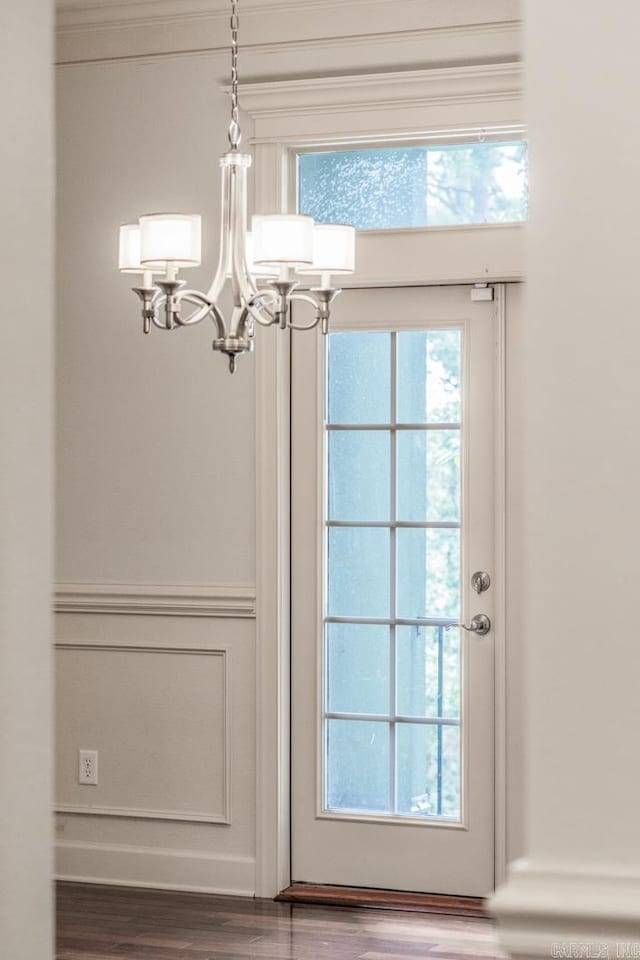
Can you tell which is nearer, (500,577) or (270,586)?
(500,577)

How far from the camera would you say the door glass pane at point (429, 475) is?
168 inches

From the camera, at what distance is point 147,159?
14.7 ft

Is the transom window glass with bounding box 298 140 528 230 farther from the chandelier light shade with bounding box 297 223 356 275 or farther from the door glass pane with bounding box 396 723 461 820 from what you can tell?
the door glass pane with bounding box 396 723 461 820

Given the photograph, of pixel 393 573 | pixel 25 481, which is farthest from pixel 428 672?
pixel 25 481

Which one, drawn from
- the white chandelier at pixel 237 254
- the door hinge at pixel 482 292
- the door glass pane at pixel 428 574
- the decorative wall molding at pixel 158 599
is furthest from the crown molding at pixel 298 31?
the decorative wall molding at pixel 158 599

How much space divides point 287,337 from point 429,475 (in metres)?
0.71

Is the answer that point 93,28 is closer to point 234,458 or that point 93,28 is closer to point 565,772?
point 234,458

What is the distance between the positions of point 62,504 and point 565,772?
147 inches

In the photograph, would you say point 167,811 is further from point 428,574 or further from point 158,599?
point 428,574

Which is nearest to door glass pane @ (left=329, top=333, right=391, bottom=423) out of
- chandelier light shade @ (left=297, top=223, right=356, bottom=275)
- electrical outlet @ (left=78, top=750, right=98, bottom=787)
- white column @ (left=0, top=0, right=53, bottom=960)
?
chandelier light shade @ (left=297, top=223, right=356, bottom=275)

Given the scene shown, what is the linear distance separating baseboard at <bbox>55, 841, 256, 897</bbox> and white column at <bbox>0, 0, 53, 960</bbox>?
10.2 feet

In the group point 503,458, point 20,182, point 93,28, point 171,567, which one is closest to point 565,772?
point 20,182

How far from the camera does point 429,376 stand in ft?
14.1

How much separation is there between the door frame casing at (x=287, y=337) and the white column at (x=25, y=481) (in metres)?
2.95
